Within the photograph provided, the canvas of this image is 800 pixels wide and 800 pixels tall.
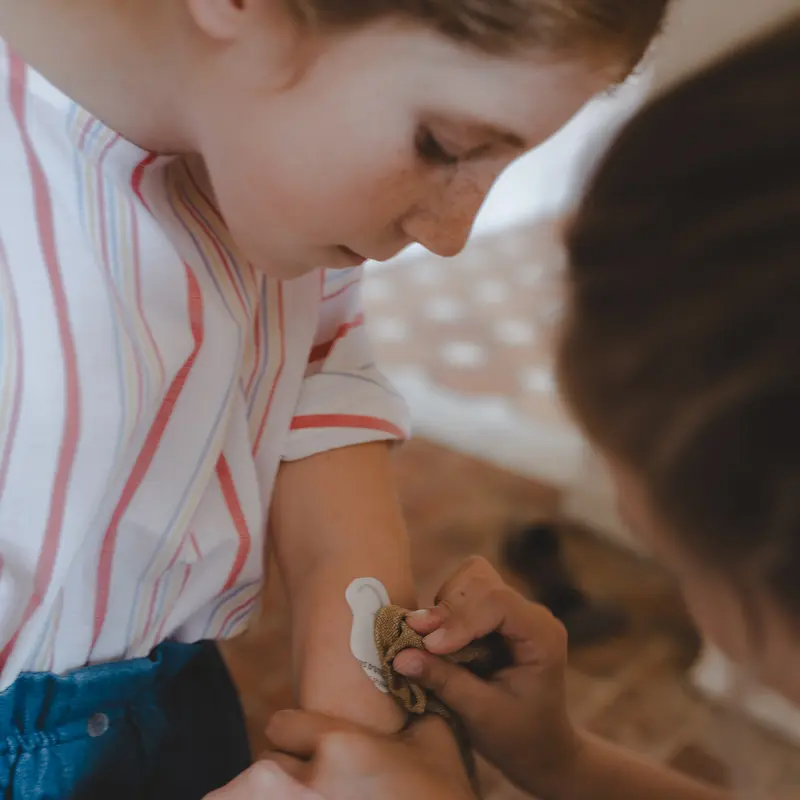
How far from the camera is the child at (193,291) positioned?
410 millimetres

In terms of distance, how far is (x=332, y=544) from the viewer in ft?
1.97

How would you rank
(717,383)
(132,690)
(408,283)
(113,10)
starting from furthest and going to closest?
(408,283), (132,690), (113,10), (717,383)

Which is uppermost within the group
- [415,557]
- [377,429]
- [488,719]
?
[377,429]

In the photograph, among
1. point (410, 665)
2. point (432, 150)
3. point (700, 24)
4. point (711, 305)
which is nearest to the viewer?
point (711, 305)

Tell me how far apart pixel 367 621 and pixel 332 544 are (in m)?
0.06

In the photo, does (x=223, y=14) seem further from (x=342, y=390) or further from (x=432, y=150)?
(x=342, y=390)

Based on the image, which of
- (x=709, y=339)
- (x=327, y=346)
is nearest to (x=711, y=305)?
(x=709, y=339)

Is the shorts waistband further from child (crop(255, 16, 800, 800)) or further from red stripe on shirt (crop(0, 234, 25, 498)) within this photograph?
child (crop(255, 16, 800, 800))

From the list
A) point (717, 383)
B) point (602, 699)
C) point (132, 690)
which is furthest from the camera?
point (602, 699)

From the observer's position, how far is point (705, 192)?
338 millimetres

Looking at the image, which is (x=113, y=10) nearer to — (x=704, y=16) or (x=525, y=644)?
(x=525, y=644)

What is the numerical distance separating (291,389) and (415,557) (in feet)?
1.95

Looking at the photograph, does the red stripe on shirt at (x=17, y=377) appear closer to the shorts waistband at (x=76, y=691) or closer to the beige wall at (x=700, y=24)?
the shorts waistband at (x=76, y=691)

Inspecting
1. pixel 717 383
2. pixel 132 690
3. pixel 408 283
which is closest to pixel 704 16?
pixel 717 383
